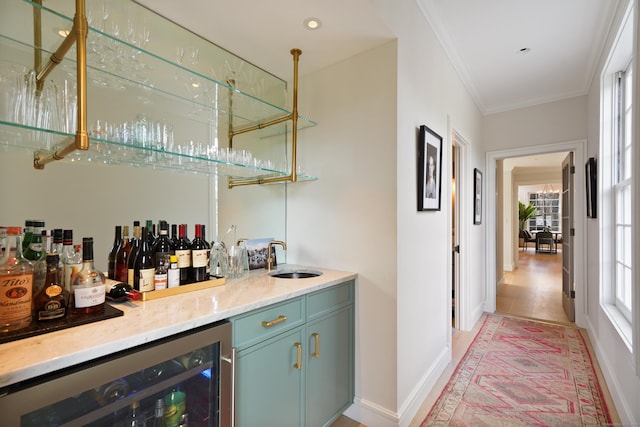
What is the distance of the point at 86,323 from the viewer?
1.02 meters

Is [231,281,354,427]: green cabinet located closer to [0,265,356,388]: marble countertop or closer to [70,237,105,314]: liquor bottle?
[0,265,356,388]: marble countertop

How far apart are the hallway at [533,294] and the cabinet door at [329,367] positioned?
127 inches

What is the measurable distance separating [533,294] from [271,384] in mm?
5233

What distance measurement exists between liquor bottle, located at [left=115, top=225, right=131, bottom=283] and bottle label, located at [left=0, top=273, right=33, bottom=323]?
503 millimetres

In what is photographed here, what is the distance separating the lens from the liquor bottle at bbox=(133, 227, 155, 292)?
135 centimetres

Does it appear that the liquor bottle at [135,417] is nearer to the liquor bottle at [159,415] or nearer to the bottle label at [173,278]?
the liquor bottle at [159,415]

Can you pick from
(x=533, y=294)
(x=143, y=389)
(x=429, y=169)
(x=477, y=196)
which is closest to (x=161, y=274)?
(x=143, y=389)

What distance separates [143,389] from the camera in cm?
101

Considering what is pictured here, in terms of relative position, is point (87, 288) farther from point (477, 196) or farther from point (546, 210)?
point (546, 210)

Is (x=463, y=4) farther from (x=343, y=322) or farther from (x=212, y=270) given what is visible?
(x=212, y=270)

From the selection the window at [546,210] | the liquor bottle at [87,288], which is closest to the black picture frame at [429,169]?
the liquor bottle at [87,288]

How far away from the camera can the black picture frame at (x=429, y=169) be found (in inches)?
84.4

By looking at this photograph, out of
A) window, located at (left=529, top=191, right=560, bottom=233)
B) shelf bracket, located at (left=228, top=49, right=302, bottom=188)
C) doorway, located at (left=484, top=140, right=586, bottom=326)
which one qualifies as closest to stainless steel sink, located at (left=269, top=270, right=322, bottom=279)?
shelf bracket, located at (left=228, top=49, right=302, bottom=188)

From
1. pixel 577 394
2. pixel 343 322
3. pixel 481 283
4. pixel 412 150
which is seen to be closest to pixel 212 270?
pixel 343 322
